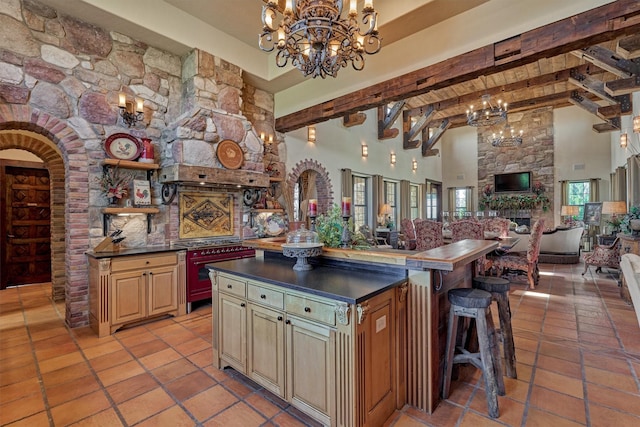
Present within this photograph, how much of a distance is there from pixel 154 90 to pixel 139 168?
1152 millimetres

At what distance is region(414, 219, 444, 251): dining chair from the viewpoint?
4.75m

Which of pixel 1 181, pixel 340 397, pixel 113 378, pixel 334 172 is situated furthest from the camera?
pixel 334 172

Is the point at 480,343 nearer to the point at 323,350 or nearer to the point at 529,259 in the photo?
the point at 323,350

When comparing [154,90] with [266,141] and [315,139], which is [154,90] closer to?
[266,141]

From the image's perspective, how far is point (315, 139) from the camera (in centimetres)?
652

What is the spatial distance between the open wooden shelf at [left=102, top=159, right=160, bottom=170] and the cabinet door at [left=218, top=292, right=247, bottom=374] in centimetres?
226

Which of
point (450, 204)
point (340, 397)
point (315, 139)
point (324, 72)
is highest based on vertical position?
point (315, 139)

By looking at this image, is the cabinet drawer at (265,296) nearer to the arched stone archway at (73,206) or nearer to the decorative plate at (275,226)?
the arched stone archway at (73,206)

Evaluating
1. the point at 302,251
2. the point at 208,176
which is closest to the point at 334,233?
the point at 302,251

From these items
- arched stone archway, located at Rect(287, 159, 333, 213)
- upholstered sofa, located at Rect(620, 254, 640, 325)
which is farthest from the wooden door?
upholstered sofa, located at Rect(620, 254, 640, 325)

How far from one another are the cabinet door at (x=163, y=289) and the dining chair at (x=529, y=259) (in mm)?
4906

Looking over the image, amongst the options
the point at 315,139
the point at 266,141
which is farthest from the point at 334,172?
the point at 266,141

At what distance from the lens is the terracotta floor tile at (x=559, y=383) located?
208 cm

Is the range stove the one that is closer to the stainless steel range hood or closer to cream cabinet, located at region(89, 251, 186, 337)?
cream cabinet, located at region(89, 251, 186, 337)
